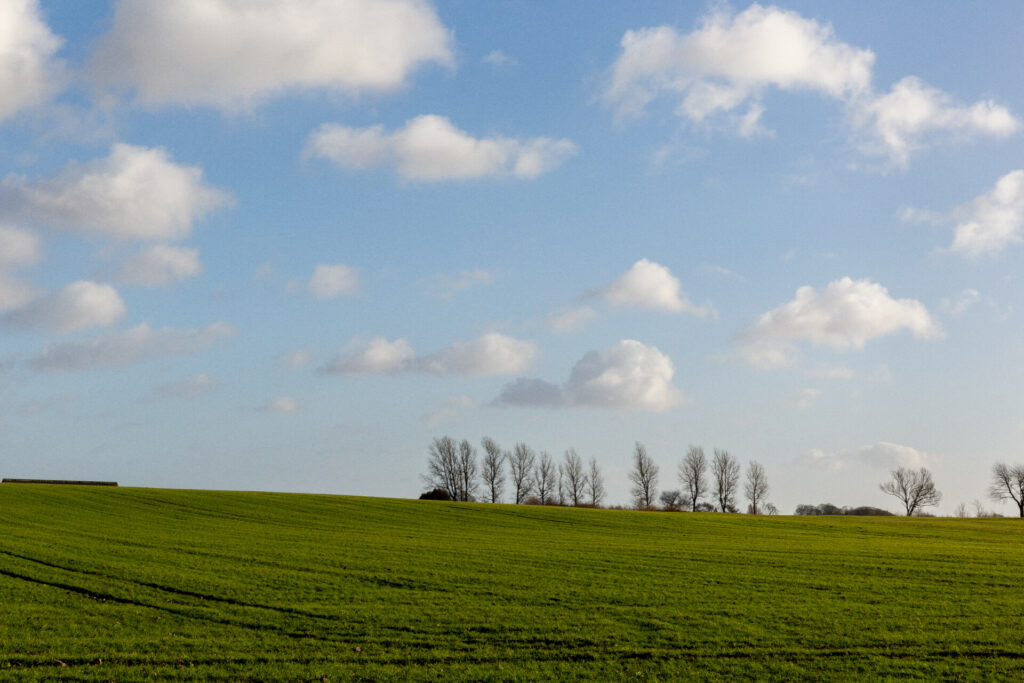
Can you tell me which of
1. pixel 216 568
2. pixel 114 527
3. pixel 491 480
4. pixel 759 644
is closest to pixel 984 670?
pixel 759 644

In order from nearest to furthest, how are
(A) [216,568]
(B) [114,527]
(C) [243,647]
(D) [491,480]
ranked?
(C) [243,647] → (A) [216,568] → (B) [114,527] → (D) [491,480]

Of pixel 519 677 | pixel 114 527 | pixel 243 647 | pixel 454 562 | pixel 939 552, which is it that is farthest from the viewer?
pixel 114 527

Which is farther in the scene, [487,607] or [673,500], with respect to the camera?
[673,500]

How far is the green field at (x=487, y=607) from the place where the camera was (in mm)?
18547

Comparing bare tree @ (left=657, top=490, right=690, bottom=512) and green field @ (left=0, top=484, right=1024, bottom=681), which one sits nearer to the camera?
green field @ (left=0, top=484, right=1024, bottom=681)

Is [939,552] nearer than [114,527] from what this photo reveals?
Yes

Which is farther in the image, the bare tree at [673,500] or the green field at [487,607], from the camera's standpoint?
the bare tree at [673,500]

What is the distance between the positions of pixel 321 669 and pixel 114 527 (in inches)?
1307

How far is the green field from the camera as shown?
18547 millimetres

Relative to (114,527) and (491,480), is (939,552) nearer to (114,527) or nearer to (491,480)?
(114,527)

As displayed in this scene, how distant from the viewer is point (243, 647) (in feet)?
64.1

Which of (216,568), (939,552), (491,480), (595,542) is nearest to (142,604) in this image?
(216,568)

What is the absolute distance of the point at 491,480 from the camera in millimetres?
144875

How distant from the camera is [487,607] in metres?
24.2
